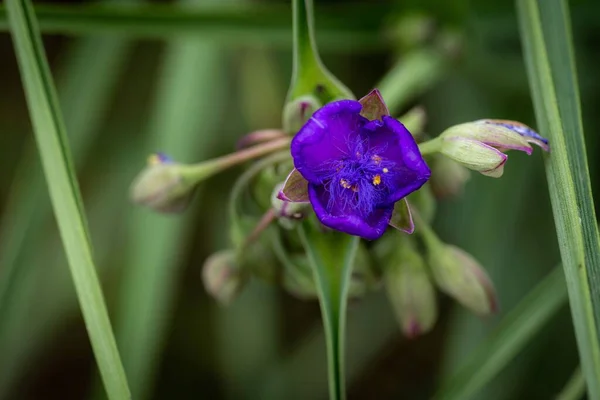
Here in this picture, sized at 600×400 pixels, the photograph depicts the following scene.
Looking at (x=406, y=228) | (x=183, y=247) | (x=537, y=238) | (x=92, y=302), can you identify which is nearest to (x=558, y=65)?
(x=406, y=228)

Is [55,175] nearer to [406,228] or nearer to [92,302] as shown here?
[92,302]

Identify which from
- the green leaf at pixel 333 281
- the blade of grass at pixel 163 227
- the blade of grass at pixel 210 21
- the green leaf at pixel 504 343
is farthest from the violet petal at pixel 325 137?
the blade of grass at pixel 163 227

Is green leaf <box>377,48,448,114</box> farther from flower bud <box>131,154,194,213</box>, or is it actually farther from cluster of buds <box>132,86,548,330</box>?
flower bud <box>131,154,194,213</box>

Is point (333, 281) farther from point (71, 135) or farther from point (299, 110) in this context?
point (71, 135)

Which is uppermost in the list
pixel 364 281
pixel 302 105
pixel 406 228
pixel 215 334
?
pixel 302 105

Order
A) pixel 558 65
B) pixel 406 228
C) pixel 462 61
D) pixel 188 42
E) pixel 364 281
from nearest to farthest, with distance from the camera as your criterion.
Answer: pixel 406 228, pixel 558 65, pixel 364 281, pixel 462 61, pixel 188 42

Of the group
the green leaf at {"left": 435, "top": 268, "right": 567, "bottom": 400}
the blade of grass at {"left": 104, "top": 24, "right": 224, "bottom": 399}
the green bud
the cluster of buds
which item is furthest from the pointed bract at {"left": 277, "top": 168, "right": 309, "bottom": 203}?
the blade of grass at {"left": 104, "top": 24, "right": 224, "bottom": 399}

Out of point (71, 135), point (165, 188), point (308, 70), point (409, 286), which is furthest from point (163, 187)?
point (71, 135)
